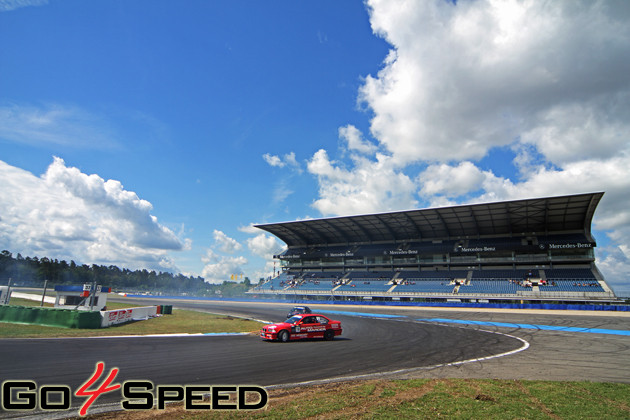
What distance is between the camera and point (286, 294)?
6781 cm

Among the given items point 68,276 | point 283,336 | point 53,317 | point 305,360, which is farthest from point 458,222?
point 68,276

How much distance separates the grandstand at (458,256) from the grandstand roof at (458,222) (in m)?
0.15

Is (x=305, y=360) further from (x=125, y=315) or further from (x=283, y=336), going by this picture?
(x=125, y=315)

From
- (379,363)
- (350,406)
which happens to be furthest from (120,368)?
(379,363)

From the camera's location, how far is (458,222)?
5934 cm

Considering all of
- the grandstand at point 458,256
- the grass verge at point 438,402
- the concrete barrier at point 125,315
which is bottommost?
the concrete barrier at point 125,315

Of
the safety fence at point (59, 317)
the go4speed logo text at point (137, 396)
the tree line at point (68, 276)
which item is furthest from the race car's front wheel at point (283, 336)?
the tree line at point (68, 276)

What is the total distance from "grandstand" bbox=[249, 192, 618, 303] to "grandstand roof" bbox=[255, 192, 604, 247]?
15 centimetres

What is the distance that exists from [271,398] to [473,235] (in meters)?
62.9

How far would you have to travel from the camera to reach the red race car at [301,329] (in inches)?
648

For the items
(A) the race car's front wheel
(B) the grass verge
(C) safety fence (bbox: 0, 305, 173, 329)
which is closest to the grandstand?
(A) the race car's front wheel

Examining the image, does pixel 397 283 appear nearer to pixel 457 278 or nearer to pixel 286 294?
pixel 457 278

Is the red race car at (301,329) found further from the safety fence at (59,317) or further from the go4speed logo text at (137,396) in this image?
the safety fence at (59,317)

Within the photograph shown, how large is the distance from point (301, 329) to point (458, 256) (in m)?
50.1
